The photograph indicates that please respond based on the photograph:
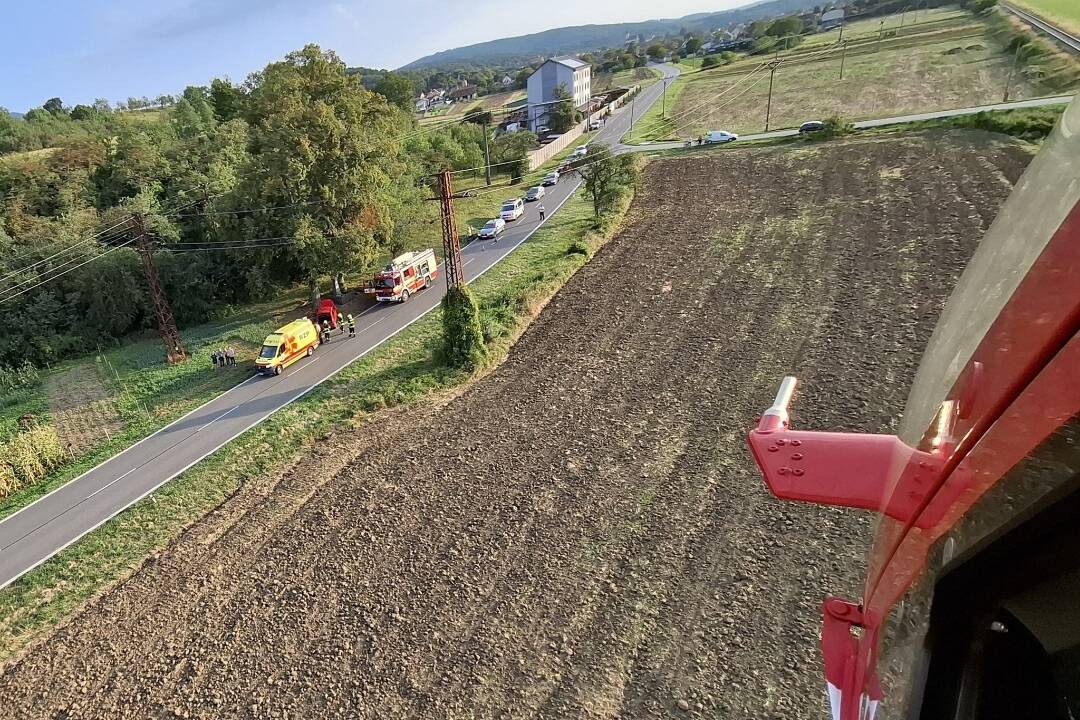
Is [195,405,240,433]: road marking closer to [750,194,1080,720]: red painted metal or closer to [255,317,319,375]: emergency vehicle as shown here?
[255,317,319,375]: emergency vehicle

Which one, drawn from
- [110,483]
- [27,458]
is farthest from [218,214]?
[110,483]

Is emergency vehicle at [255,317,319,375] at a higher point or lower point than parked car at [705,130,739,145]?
lower

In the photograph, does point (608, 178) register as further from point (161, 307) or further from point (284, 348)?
point (161, 307)

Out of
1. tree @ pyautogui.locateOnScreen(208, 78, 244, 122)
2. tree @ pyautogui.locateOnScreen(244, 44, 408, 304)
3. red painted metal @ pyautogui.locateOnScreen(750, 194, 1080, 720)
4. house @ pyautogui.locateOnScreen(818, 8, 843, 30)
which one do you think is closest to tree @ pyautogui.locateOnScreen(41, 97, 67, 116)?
tree @ pyautogui.locateOnScreen(208, 78, 244, 122)

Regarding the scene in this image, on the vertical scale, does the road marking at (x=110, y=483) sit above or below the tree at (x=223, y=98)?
below

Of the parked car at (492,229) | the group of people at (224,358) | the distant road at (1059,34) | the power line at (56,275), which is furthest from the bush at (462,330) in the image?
the distant road at (1059,34)

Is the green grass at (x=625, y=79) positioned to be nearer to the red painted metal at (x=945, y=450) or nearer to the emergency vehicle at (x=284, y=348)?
the emergency vehicle at (x=284, y=348)

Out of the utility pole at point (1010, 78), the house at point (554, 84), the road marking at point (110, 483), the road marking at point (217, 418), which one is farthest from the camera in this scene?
the house at point (554, 84)
